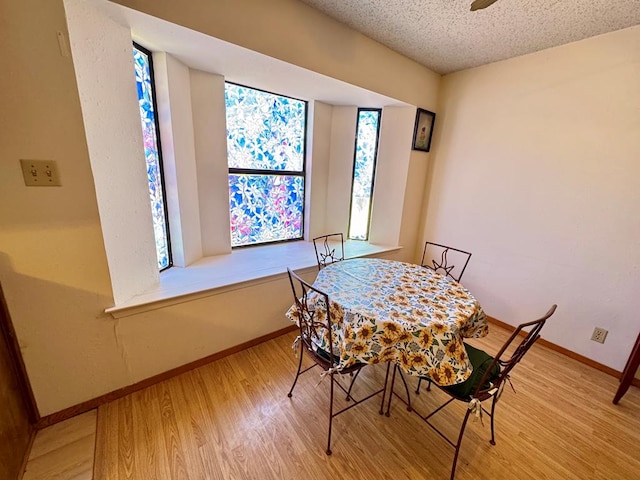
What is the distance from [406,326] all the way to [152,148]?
6.50 ft

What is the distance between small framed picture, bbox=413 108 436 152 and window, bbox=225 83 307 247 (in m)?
1.17

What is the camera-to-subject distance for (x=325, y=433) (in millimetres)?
1354

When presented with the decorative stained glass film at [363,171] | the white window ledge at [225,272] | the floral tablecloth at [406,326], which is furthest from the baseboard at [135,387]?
the decorative stained glass film at [363,171]

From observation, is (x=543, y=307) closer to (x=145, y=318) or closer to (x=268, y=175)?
(x=268, y=175)

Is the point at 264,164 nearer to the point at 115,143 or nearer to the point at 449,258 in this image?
the point at 115,143

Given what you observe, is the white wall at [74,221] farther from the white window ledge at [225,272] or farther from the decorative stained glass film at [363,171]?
the decorative stained glass film at [363,171]

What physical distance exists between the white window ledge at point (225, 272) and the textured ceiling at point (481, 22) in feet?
6.08

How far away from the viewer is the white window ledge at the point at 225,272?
150 cm

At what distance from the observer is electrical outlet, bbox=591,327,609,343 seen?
1901mm

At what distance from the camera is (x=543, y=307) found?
2.18 metres

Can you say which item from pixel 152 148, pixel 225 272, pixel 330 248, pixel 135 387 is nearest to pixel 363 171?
pixel 330 248

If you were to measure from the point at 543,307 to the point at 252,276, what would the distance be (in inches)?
98.3

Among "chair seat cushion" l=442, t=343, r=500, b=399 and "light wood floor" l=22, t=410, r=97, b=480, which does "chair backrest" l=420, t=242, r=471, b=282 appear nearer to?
"chair seat cushion" l=442, t=343, r=500, b=399

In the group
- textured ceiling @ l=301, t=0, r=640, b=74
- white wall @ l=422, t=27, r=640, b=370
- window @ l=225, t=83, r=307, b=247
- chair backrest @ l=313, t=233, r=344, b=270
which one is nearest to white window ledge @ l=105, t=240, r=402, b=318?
chair backrest @ l=313, t=233, r=344, b=270
